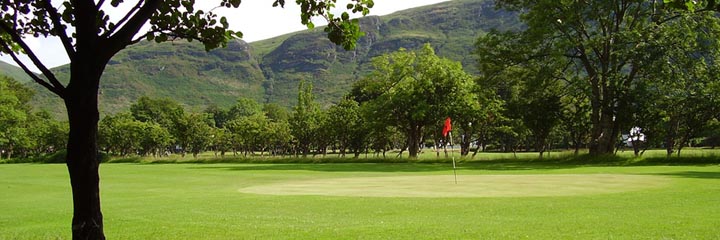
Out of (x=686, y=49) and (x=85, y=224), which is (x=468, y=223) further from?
(x=686, y=49)

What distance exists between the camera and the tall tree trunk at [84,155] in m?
5.45

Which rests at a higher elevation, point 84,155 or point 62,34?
point 62,34

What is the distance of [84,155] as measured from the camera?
550 centimetres

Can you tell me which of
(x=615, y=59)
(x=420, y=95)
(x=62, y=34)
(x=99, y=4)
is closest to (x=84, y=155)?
(x=62, y=34)

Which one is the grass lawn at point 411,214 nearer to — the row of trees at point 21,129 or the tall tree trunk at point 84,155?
the tall tree trunk at point 84,155

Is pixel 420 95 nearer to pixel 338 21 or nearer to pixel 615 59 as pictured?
pixel 615 59

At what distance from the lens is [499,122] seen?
208ft

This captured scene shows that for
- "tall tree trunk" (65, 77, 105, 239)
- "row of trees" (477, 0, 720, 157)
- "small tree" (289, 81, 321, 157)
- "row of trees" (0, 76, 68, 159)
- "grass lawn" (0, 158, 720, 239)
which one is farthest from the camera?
"row of trees" (0, 76, 68, 159)

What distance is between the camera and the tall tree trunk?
5449mm

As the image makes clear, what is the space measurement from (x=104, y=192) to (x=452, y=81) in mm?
35993

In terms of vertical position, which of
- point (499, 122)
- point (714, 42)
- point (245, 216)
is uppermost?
point (714, 42)

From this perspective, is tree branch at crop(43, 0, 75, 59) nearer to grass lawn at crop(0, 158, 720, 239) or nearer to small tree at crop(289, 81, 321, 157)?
grass lawn at crop(0, 158, 720, 239)

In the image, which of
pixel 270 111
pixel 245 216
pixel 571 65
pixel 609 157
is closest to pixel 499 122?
pixel 571 65

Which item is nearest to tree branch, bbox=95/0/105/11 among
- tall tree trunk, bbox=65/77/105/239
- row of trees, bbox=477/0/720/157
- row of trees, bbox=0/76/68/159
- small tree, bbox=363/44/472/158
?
tall tree trunk, bbox=65/77/105/239
